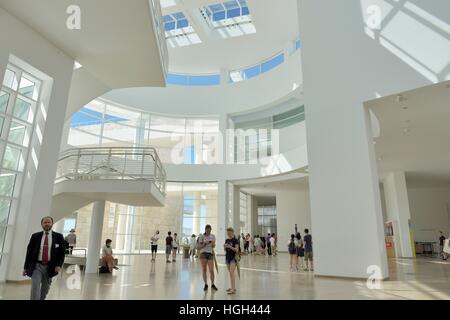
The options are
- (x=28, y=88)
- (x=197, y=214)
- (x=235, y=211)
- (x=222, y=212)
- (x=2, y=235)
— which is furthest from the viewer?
(x=197, y=214)

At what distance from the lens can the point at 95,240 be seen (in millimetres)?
11305

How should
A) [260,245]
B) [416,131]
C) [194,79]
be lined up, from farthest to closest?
→ 1. [194,79]
2. [260,245]
3. [416,131]

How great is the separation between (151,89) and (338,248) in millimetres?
18662

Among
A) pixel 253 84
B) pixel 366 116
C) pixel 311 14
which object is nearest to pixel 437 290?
pixel 366 116

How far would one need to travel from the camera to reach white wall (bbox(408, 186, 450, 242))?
2506 cm

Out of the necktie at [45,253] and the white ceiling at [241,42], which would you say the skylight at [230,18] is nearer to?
the white ceiling at [241,42]

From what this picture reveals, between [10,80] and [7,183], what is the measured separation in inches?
101

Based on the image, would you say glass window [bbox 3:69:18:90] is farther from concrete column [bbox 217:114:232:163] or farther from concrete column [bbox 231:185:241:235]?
concrete column [bbox 231:185:241:235]

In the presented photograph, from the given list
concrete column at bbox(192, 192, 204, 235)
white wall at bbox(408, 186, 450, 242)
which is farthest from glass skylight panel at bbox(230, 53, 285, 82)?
white wall at bbox(408, 186, 450, 242)

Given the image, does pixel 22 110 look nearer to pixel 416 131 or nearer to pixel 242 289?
pixel 242 289

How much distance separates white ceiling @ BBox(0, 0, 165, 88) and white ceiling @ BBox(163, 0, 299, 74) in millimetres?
10084

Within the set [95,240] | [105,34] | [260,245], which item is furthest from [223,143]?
[105,34]

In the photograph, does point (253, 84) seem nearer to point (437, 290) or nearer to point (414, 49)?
point (414, 49)
